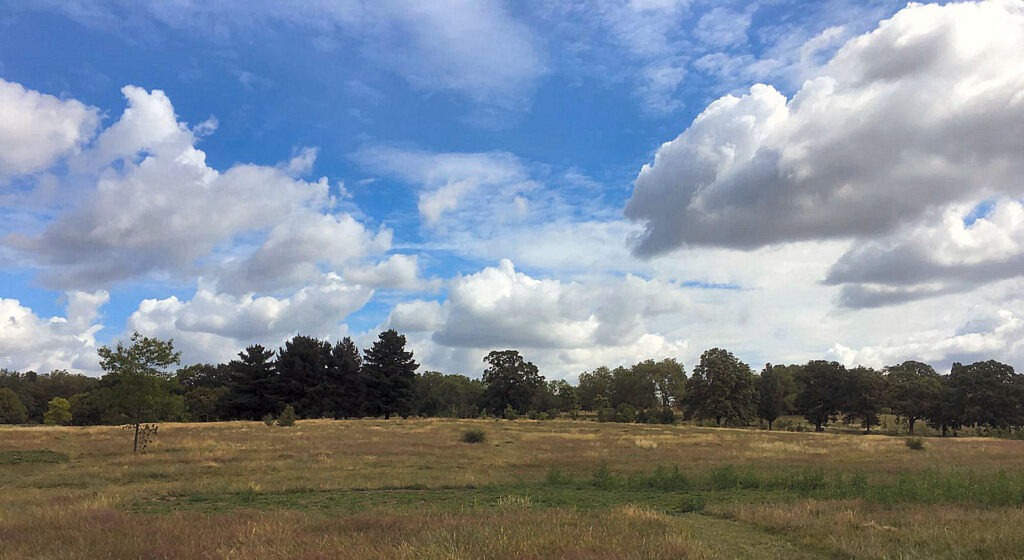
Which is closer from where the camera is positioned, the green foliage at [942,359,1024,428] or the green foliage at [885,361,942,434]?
the green foliage at [942,359,1024,428]

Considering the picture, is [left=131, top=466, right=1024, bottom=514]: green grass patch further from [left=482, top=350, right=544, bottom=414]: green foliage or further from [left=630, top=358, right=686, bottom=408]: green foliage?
[left=630, top=358, right=686, bottom=408]: green foliage

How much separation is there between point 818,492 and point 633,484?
5.57 meters

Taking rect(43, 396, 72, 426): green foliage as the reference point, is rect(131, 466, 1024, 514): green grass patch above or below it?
above

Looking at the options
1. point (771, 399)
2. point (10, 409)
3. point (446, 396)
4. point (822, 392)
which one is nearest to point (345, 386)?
point (446, 396)

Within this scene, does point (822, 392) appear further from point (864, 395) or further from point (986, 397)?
point (986, 397)

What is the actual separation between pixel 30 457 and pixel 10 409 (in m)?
83.2

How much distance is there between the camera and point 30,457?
27.2m

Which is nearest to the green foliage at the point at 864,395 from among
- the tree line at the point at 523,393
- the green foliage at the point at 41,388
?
the tree line at the point at 523,393

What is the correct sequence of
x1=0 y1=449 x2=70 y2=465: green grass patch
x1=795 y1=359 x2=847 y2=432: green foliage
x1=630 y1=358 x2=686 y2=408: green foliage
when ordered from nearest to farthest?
A: x1=0 y1=449 x2=70 y2=465: green grass patch < x1=795 y1=359 x2=847 y2=432: green foliage < x1=630 y1=358 x2=686 y2=408: green foliage

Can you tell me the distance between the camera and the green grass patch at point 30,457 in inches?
1026

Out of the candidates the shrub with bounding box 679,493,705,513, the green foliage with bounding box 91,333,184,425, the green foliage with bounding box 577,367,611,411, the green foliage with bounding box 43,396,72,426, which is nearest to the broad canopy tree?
the green foliage with bounding box 91,333,184,425

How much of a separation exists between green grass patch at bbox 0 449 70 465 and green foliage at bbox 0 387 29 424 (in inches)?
3176

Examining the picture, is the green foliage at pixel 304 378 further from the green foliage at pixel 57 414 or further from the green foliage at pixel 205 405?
the green foliage at pixel 57 414

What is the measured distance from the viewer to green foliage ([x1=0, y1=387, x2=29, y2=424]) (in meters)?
89.9
